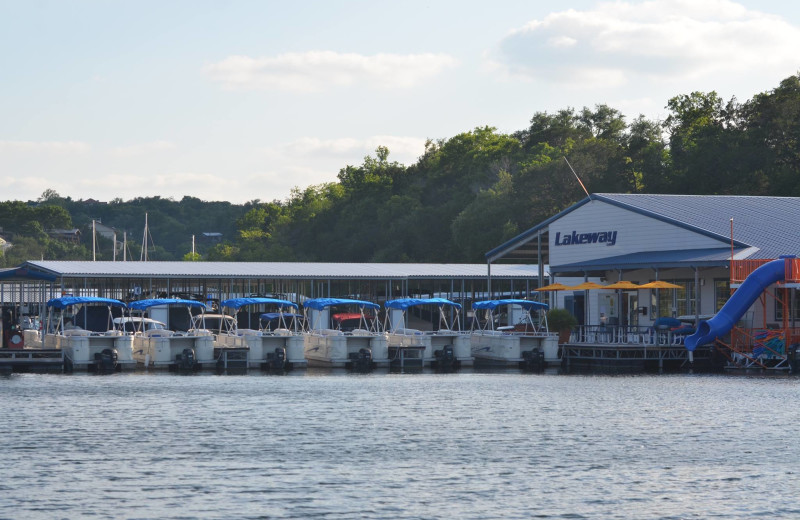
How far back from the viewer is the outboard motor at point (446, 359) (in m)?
64.1

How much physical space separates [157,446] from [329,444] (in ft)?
15.3

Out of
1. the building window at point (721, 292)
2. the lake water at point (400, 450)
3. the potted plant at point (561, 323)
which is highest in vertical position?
the building window at point (721, 292)

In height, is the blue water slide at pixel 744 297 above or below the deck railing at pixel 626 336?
above

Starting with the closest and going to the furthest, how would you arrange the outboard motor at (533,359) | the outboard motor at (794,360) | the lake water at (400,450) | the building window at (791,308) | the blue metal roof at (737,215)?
the lake water at (400,450) < the outboard motor at (794,360) < the building window at (791,308) < the outboard motor at (533,359) < the blue metal roof at (737,215)

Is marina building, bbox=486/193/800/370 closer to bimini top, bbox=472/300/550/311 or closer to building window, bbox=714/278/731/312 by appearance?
building window, bbox=714/278/731/312

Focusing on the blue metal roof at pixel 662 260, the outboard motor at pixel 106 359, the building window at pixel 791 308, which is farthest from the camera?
the blue metal roof at pixel 662 260

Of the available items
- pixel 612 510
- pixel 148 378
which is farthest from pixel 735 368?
pixel 612 510

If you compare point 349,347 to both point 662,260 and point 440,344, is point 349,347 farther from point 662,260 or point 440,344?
point 662,260

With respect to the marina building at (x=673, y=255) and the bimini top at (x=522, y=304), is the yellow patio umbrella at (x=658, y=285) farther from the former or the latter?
the bimini top at (x=522, y=304)

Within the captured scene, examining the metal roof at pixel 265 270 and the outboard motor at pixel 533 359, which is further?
the metal roof at pixel 265 270

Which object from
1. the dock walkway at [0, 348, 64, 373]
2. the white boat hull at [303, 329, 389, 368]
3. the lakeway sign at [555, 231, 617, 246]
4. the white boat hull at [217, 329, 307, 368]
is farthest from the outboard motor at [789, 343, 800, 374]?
the dock walkway at [0, 348, 64, 373]

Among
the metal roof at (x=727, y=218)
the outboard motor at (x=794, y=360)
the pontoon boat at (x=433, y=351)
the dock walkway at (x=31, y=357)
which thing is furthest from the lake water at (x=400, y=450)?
the metal roof at (x=727, y=218)

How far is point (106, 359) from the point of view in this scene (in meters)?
59.0

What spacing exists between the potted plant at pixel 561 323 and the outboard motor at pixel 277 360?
1507 centimetres
